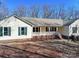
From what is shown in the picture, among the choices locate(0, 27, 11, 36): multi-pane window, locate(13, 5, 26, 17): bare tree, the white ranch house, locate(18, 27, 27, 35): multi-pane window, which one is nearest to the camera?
locate(0, 27, 11, 36): multi-pane window

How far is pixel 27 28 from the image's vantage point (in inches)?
958

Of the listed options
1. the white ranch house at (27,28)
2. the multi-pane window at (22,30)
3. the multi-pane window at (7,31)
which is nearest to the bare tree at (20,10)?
the white ranch house at (27,28)

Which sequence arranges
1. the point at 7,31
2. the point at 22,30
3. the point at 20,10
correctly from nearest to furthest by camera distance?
the point at 7,31 < the point at 22,30 < the point at 20,10

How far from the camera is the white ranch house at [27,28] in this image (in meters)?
22.2

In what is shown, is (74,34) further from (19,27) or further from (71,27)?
(19,27)

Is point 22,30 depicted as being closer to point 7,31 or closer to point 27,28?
point 27,28

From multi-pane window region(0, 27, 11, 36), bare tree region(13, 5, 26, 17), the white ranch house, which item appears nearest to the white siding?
the white ranch house

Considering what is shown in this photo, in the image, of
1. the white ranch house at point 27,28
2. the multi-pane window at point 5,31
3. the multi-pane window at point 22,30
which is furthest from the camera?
the multi-pane window at point 22,30

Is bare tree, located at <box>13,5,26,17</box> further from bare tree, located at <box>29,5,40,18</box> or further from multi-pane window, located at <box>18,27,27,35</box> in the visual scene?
multi-pane window, located at <box>18,27,27,35</box>

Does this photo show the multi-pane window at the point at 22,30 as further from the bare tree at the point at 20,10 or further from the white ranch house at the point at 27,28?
the bare tree at the point at 20,10

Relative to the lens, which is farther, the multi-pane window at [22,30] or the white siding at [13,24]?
the multi-pane window at [22,30]

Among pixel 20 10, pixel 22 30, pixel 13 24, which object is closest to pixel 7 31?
pixel 13 24

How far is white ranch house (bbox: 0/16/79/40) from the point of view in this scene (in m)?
22.2

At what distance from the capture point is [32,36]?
2494cm
